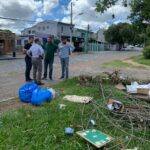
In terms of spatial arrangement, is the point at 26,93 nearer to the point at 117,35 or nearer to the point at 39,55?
the point at 39,55

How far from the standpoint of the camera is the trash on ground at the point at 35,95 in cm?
744

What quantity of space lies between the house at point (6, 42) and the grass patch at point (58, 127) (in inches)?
1301

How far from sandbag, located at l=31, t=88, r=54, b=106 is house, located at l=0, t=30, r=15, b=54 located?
32.3 meters

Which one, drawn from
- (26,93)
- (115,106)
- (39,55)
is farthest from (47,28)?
(115,106)

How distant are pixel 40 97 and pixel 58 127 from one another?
204 centimetres

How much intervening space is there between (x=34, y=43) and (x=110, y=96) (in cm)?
439

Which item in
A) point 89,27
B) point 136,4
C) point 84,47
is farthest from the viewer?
point 89,27

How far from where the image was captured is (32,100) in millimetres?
7535

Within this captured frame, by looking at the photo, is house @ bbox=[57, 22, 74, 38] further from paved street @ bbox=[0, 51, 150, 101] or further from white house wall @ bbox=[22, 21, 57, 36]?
paved street @ bbox=[0, 51, 150, 101]

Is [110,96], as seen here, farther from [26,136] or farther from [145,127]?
[26,136]

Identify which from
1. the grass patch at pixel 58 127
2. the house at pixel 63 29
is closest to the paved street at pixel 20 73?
the grass patch at pixel 58 127

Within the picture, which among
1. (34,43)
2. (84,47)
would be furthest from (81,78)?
(84,47)

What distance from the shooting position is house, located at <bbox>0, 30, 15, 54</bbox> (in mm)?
38781

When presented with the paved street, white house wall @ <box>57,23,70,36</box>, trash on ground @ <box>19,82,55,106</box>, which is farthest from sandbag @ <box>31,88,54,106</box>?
white house wall @ <box>57,23,70,36</box>
